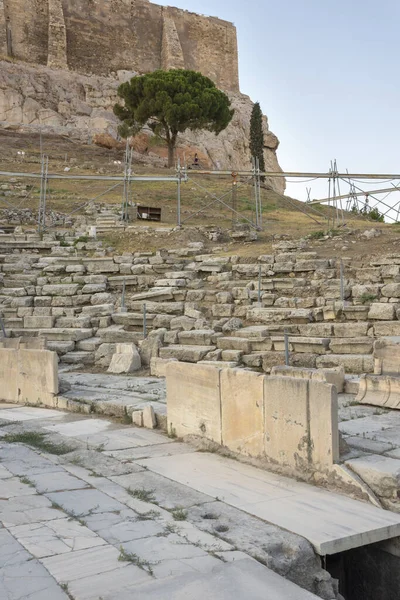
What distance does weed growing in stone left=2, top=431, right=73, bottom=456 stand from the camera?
6512mm

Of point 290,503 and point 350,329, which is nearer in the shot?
point 290,503

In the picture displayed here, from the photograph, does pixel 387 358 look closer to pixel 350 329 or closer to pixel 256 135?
pixel 350 329

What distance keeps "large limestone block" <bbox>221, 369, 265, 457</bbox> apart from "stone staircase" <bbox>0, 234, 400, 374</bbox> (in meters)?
4.42

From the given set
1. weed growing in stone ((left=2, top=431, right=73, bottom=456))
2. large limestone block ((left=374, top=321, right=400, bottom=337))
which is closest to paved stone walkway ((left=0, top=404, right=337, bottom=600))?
weed growing in stone ((left=2, top=431, right=73, bottom=456))

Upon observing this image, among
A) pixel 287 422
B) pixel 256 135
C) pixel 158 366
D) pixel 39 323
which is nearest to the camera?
pixel 287 422

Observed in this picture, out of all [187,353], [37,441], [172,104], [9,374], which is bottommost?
[37,441]

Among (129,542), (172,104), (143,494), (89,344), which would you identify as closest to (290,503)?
(143,494)

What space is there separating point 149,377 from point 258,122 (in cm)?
3617

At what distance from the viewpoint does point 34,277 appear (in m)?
17.8

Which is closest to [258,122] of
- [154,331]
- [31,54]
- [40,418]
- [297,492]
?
[31,54]

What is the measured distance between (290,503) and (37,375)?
579 centimetres

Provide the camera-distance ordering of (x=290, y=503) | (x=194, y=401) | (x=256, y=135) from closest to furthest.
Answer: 1. (x=290, y=503)
2. (x=194, y=401)
3. (x=256, y=135)

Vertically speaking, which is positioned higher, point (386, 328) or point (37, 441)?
point (386, 328)

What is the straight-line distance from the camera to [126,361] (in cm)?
1202
